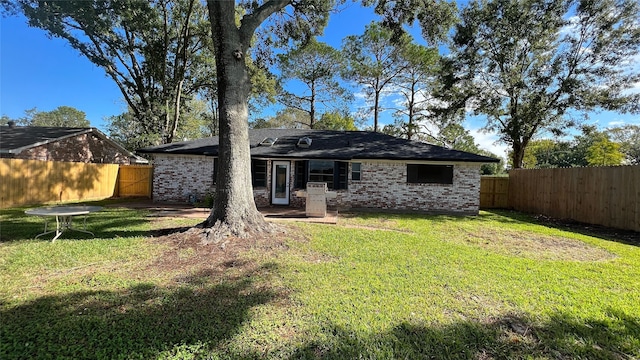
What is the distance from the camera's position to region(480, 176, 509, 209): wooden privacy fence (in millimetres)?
15203

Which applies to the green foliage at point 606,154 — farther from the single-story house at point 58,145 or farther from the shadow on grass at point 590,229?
the single-story house at point 58,145

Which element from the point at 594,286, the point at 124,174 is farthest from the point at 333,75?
the point at 594,286

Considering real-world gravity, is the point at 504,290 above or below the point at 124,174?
below

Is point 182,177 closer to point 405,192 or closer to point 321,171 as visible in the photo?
point 321,171

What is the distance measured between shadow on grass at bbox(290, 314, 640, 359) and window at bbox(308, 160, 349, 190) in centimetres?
935

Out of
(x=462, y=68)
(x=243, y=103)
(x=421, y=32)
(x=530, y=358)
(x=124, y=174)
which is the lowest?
(x=530, y=358)

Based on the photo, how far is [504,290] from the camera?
13.4 feet

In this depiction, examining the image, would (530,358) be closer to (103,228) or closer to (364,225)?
(364,225)

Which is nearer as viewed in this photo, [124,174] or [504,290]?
[504,290]

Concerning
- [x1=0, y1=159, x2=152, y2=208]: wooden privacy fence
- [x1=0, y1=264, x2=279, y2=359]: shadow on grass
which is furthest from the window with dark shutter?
[x1=0, y1=159, x2=152, y2=208]: wooden privacy fence

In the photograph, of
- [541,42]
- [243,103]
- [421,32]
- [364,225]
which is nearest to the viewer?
[243,103]

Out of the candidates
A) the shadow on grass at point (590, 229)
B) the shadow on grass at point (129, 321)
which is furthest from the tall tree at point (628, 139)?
the shadow on grass at point (129, 321)

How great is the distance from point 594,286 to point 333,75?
902 inches

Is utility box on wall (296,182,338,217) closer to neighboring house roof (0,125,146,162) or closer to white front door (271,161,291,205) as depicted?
white front door (271,161,291,205)
